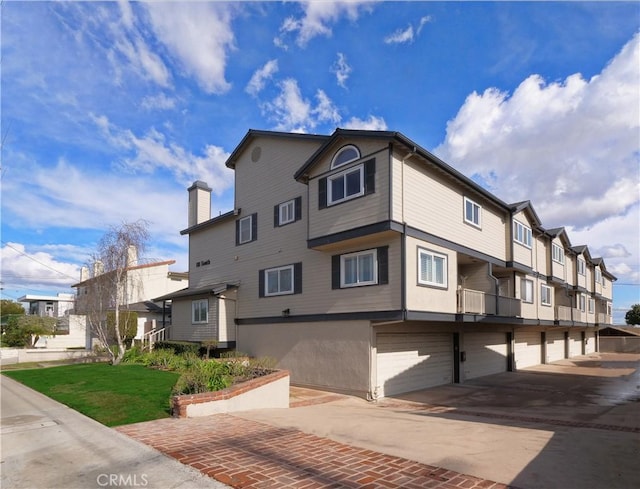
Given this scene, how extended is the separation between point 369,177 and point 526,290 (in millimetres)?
14140

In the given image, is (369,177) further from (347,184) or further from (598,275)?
(598,275)

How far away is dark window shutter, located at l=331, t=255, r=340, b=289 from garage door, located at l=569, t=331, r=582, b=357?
2883 cm

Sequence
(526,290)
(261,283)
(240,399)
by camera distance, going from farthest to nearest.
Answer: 1. (526,290)
2. (261,283)
3. (240,399)

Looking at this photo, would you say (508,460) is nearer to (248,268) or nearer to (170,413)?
(170,413)

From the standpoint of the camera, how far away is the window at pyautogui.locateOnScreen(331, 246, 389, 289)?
50.5ft

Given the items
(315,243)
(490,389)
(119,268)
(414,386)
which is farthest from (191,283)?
(490,389)

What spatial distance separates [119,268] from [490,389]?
Result: 16.9 metres

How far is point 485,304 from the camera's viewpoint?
18.7 m

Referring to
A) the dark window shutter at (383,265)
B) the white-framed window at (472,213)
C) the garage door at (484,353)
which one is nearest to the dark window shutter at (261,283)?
the dark window shutter at (383,265)

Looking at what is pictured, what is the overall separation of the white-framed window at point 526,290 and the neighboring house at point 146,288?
19.4 meters

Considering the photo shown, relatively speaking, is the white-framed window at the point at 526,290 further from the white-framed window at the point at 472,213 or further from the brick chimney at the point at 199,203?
the brick chimney at the point at 199,203

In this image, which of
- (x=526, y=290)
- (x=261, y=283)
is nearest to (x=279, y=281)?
(x=261, y=283)

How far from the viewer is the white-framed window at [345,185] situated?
1585 cm

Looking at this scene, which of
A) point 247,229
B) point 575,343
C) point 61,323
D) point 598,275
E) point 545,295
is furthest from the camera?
point 61,323
